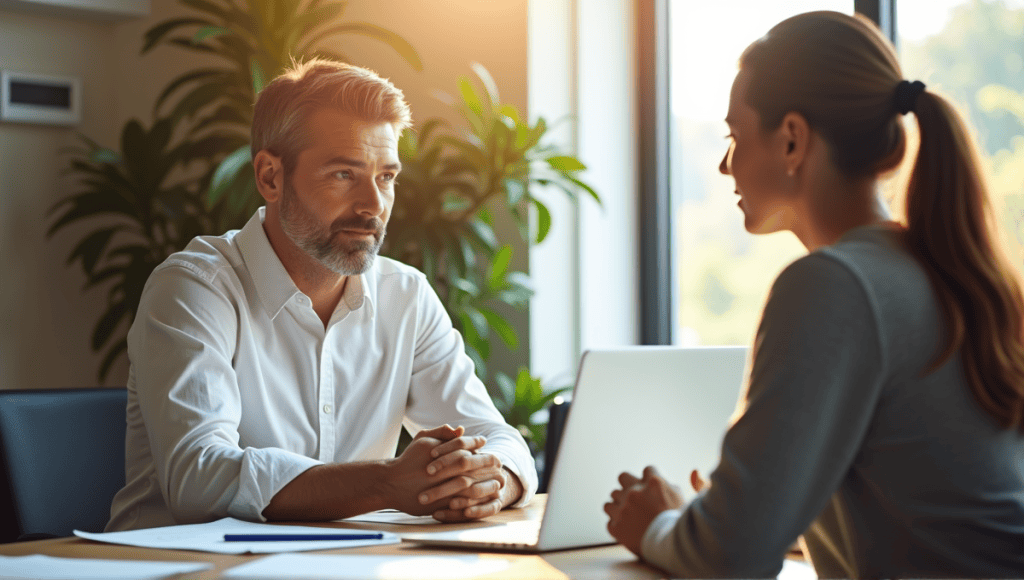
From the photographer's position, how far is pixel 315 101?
6.54 ft

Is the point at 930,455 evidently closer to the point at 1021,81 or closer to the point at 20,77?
Answer: the point at 1021,81

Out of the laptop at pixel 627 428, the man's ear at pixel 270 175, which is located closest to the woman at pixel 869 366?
the laptop at pixel 627 428

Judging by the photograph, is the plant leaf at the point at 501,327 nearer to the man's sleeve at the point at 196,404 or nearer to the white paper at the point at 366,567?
the man's sleeve at the point at 196,404

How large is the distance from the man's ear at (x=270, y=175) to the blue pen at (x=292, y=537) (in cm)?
95

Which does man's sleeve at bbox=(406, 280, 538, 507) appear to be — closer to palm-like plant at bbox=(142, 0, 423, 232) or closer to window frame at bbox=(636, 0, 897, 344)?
palm-like plant at bbox=(142, 0, 423, 232)

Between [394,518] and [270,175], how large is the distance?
2.91ft

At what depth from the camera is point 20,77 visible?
387 cm

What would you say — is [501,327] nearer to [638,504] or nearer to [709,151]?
[709,151]

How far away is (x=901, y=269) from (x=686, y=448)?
41cm

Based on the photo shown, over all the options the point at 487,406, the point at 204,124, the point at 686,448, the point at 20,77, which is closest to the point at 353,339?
the point at 487,406

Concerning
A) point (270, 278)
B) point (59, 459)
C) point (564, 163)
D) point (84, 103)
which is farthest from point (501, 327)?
point (84, 103)

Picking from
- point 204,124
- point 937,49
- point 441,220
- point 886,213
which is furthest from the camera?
point 204,124

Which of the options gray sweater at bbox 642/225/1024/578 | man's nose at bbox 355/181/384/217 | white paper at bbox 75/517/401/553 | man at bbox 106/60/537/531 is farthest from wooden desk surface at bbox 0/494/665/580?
man's nose at bbox 355/181/384/217

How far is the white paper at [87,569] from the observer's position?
3.51 feet
